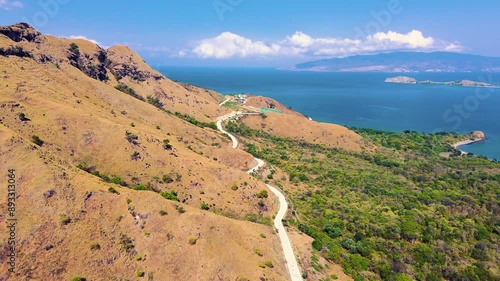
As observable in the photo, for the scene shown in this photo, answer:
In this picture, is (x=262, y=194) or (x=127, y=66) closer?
(x=262, y=194)

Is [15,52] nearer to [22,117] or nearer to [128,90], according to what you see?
[22,117]

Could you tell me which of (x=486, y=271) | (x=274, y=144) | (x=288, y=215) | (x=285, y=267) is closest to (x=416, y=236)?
(x=486, y=271)

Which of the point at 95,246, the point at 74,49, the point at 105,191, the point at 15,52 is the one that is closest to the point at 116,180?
the point at 105,191

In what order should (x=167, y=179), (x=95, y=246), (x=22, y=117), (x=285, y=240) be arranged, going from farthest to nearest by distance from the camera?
1. (x=167, y=179)
2. (x=22, y=117)
3. (x=285, y=240)
4. (x=95, y=246)

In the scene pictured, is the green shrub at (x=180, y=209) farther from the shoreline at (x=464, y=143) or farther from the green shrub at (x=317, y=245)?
the shoreline at (x=464, y=143)

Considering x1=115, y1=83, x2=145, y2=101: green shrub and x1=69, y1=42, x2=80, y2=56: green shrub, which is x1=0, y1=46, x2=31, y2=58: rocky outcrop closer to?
x1=69, y1=42, x2=80, y2=56: green shrub

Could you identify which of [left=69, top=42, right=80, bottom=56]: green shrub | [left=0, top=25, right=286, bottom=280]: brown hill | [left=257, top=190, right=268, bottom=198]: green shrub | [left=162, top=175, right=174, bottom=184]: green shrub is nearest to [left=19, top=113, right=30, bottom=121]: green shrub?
[left=0, top=25, right=286, bottom=280]: brown hill
